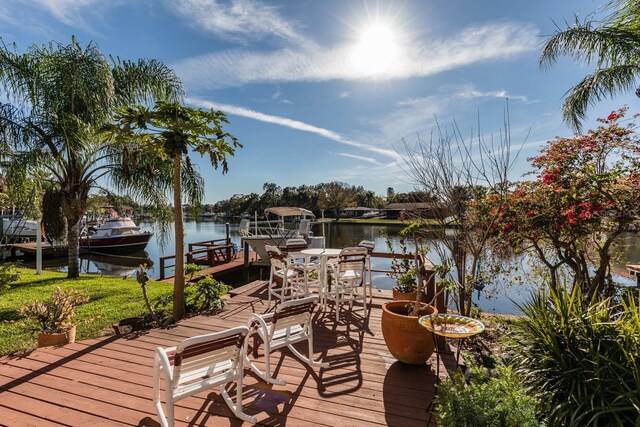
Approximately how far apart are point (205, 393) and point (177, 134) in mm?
3376

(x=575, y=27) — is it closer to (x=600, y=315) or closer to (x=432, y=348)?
(x=600, y=315)

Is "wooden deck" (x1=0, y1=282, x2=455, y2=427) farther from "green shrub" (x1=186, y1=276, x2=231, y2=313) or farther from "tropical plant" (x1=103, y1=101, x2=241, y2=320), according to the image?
"tropical plant" (x1=103, y1=101, x2=241, y2=320)

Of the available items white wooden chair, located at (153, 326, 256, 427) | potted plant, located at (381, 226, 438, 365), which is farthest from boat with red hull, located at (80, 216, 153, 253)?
potted plant, located at (381, 226, 438, 365)

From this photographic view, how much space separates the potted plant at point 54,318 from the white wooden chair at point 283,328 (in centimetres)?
263

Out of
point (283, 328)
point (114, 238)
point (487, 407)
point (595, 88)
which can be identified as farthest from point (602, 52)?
point (114, 238)

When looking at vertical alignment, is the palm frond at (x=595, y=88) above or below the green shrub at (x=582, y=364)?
above

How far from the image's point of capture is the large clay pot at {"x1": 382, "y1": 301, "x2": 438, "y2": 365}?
3076 mm

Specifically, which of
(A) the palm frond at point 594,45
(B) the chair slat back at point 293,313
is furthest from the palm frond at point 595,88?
(B) the chair slat back at point 293,313

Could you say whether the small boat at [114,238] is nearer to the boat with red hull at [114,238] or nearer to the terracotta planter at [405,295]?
the boat with red hull at [114,238]

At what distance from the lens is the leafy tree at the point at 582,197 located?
374 centimetres

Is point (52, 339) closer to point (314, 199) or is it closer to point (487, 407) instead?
point (487, 407)

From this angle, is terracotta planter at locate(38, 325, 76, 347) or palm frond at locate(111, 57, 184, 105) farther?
palm frond at locate(111, 57, 184, 105)

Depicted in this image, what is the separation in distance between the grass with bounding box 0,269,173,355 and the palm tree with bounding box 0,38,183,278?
203cm

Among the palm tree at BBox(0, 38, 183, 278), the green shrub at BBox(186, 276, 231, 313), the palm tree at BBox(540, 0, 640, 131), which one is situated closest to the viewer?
the green shrub at BBox(186, 276, 231, 313)
